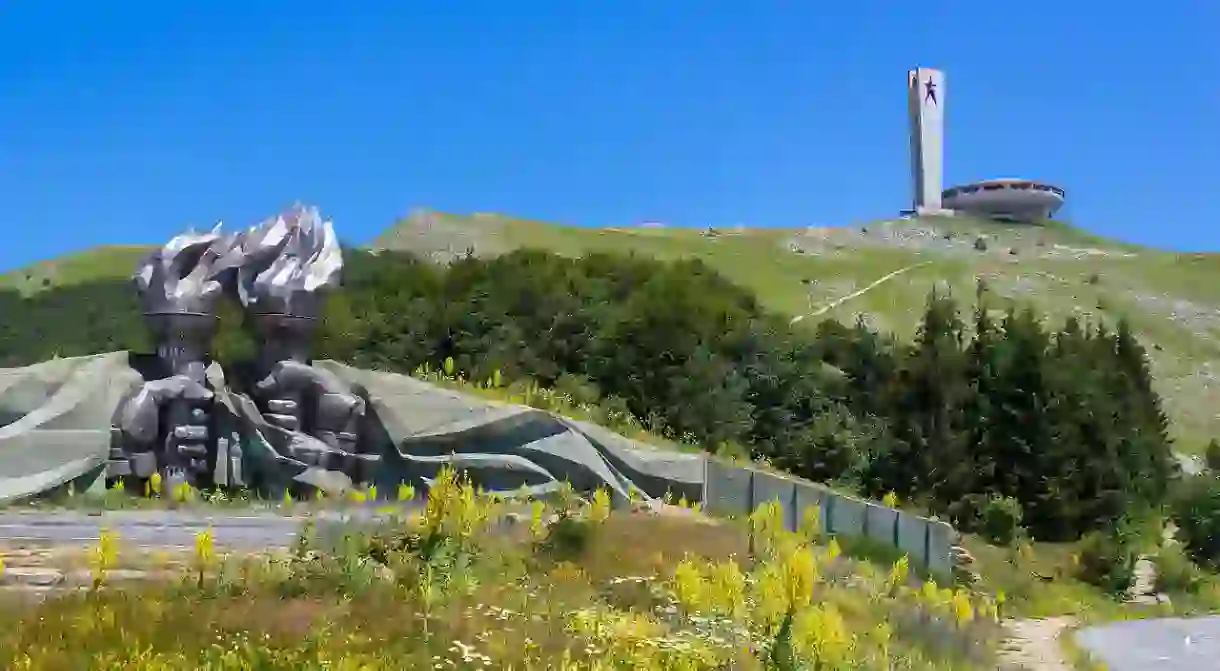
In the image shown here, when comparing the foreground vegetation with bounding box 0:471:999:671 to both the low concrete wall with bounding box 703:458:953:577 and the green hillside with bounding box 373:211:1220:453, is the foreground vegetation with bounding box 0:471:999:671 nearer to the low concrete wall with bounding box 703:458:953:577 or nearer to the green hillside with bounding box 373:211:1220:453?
the low concrete wall with bounding box 703:458:953:577

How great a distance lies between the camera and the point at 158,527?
41.6 feet

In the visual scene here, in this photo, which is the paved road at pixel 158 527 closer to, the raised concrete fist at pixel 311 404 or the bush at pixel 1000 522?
the raised concrete fist at pixel 311 404

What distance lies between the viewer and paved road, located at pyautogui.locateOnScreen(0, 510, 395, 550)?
37.9ft

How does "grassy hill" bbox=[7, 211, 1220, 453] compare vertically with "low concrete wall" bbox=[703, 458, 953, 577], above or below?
above

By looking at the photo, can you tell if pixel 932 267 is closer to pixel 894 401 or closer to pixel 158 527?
pixel 894 401

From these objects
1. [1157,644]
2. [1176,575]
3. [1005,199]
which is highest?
[1005,199]

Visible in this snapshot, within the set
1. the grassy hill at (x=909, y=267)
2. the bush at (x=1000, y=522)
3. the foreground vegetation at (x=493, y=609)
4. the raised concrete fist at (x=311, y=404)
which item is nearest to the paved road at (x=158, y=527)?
the foreground vegetation at (x=493, y=609)

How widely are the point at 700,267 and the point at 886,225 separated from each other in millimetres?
42022

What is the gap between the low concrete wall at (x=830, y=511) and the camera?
16906 mm

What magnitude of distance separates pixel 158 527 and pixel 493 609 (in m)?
5.07

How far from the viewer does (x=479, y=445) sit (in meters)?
16.6

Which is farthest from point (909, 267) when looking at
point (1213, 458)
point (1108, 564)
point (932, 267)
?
point (1108, 564)

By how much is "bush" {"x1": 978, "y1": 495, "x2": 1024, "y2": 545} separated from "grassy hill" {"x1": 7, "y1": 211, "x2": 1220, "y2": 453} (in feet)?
96.9

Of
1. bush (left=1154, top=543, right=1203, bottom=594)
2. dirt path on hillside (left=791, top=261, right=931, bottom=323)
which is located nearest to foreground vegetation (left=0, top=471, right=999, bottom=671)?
bush (left=1154, top=543, right=1203, bottom=594)
